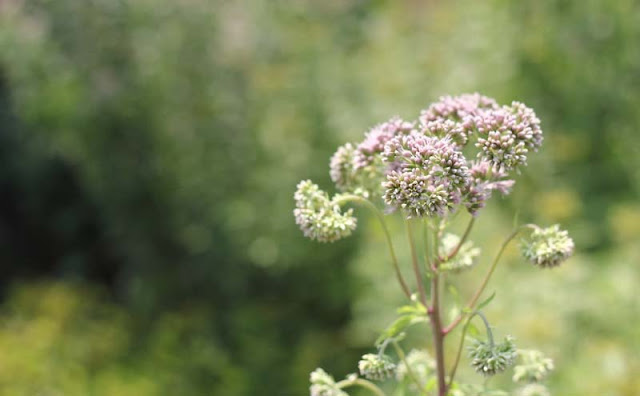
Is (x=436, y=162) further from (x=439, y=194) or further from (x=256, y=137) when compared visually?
(x=256, y=137)

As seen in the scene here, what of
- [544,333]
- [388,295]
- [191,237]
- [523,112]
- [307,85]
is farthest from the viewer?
[191,237]

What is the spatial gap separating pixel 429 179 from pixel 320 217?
23 centimetres

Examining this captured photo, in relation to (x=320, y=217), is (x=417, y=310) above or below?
below

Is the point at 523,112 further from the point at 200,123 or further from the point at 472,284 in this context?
the point at 200,123

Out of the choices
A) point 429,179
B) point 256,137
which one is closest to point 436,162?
point 429,179

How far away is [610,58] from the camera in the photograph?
416 cm

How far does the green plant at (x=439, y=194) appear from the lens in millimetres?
1097

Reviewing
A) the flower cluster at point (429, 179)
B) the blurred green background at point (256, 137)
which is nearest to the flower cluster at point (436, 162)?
the flower cluster at point (429, 179)

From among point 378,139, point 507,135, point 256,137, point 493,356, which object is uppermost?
point 256,137

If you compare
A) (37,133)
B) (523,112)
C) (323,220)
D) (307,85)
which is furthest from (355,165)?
(37,133)

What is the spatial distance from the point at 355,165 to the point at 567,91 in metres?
3.36

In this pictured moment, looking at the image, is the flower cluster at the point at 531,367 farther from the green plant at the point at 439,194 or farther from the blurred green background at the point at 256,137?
the blurred green background at the point at 256,137

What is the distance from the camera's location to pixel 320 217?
1.25 meters

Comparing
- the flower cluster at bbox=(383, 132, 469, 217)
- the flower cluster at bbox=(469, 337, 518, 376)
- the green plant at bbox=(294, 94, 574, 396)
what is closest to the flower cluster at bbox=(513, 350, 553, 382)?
the green plant at bbox=(294, 94, 574, 396)
